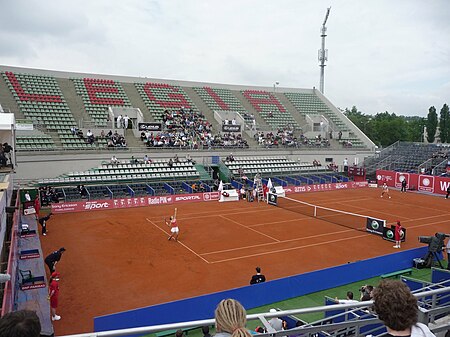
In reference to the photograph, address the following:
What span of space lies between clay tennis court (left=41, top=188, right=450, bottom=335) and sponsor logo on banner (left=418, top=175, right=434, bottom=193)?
28.0 ft

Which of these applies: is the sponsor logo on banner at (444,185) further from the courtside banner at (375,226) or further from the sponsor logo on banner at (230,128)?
the sponsor logo on banner at (230,128)

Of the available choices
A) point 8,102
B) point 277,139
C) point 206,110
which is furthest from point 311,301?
point 206,110

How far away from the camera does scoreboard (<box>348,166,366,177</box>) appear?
45250mm

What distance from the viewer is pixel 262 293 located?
12977 millimetres

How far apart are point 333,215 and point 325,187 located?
13.2m

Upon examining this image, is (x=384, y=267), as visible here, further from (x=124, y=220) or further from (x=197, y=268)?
(x=124, y=220)

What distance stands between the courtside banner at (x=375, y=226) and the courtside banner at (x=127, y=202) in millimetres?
14494

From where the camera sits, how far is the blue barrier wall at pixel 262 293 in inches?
417

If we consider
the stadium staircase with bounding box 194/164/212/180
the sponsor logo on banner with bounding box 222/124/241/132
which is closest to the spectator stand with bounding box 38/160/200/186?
the stadium staircase with bounding box 194/164/212/180

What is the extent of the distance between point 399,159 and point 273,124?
17.1 m

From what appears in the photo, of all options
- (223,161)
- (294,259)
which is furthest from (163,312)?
(223,161)

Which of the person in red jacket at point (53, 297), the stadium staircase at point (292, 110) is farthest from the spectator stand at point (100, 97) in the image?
the person in red jacket at point (53, 297)

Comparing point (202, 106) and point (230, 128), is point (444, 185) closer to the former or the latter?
point (230, 128)

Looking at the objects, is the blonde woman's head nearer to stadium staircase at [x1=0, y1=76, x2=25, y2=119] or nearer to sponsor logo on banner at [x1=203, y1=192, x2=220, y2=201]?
sponsor logo on banner at [x1=203, y1=192, x2=220, y2=201]
